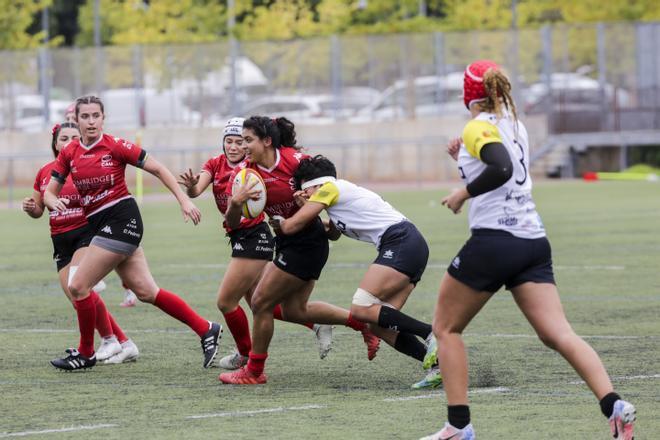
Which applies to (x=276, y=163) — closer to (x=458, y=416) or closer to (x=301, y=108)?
(x=458, y=416)

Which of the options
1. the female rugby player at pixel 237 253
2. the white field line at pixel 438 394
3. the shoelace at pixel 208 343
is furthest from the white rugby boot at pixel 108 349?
the white field line at pixel 438 394

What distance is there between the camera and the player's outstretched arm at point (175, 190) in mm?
9539

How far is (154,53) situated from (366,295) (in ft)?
107

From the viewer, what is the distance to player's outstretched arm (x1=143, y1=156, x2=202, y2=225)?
31.3ft

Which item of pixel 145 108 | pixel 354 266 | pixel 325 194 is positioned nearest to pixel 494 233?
pixel 325 194

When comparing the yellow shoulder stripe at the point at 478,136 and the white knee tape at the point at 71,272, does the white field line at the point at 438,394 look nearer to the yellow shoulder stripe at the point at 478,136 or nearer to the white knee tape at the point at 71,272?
the yellow shoulder stripe at the point at 478,136

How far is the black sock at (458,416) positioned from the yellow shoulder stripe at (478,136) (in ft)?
4.15

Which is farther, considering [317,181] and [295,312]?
[295,312]

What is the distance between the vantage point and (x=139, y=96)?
133ft

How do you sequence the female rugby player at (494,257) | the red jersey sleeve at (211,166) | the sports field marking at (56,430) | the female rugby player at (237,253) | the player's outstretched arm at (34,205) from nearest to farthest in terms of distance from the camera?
the female rugby player at (494,257) → the sports field marking at (56,430) → the female rugby player at (237,253) → the red jersey sleeve at (211,166) → the player's outstretched arm at (34,205)

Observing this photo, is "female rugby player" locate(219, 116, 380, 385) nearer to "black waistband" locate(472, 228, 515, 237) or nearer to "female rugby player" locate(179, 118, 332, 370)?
"female rugby player" locate(179, 118, 332, 370)

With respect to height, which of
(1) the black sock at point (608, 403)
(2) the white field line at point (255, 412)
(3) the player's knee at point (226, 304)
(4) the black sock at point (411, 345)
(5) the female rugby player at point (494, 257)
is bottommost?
(2) the white field line at point (255, 412)

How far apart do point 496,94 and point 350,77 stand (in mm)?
33944

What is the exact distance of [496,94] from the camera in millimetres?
7059
